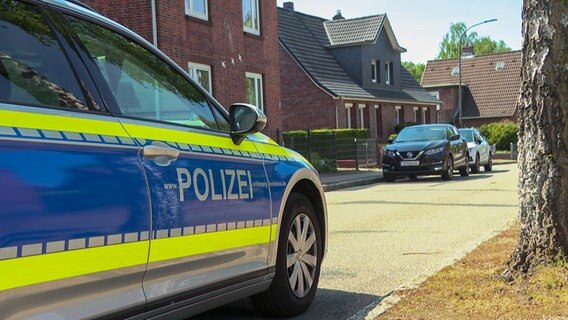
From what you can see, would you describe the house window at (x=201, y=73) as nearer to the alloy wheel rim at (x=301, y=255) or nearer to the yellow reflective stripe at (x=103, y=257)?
the alloy wheel rim at (x=301, y=255)

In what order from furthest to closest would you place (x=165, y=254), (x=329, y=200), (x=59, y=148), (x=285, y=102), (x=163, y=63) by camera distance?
(x=285, y=102) → (x=329, y=200) → (x=163, y=63) → (x=165, y=254) → (x=59, y=148)

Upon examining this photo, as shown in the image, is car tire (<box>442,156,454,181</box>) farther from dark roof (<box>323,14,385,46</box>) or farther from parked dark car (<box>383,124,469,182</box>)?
dark roof (<box>323,14,385,46</box>)

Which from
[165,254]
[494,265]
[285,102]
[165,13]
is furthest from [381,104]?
[165,254]

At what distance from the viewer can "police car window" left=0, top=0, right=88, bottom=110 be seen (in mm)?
2773

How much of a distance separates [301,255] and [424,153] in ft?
46.3

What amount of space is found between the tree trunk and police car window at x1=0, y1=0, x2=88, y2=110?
10.6 feet

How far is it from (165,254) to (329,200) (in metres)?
11.2

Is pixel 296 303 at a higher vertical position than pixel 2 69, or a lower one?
lower

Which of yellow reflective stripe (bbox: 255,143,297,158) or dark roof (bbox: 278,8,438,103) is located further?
dark roof (bbox: 278,8,438,103)

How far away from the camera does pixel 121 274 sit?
2902mm

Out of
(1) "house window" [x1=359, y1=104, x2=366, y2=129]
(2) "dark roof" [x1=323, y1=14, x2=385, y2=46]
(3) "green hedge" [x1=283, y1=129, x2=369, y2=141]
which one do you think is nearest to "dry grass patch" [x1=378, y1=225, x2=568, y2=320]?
(3) "green hedge" [x1=283, y1=129, x2=369, y2=141]

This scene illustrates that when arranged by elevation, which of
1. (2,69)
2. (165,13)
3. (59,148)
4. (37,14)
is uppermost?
(165,13)

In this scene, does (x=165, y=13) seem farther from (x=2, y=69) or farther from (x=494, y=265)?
(x=2, y=69)

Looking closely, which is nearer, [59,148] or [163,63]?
[59,148]
